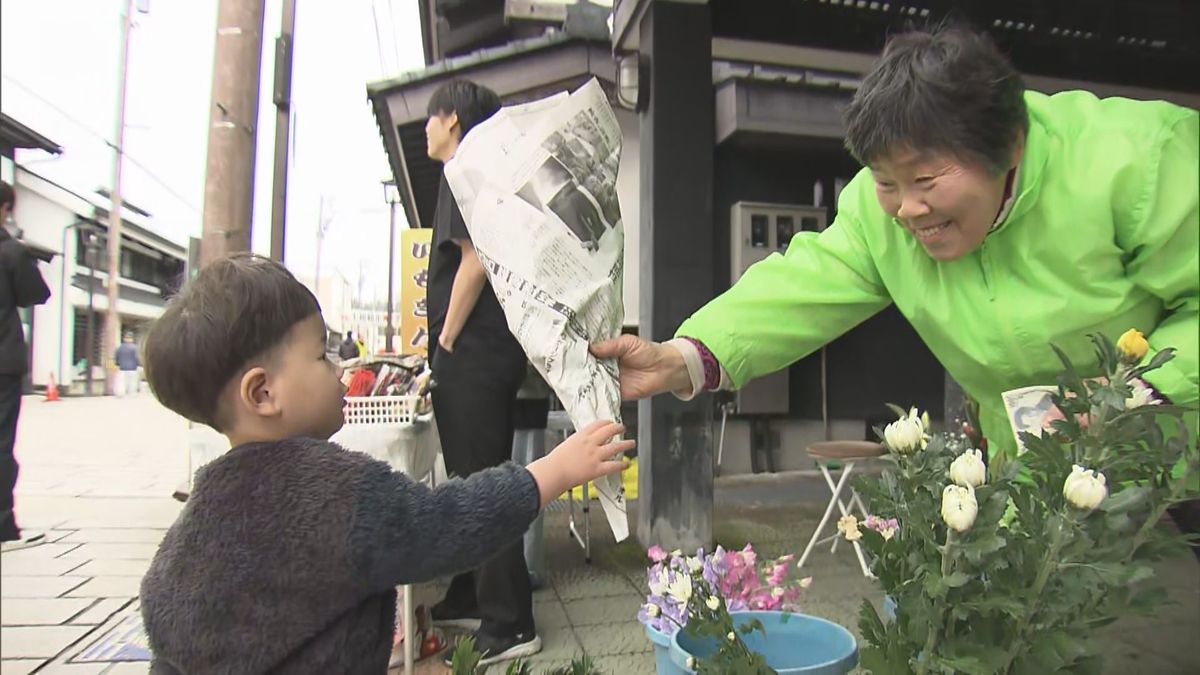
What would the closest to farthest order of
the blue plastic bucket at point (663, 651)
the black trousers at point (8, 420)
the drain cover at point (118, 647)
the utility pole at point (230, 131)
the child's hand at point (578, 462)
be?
the child's hand at point (578, 462) → the blue plastic bucket at point (663, 651) → the drain cover at point (118, 647) → the utility pole at point (230, 131) → the black trousers at point (8, 420)

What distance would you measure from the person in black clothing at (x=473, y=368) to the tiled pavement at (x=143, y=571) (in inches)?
9.4

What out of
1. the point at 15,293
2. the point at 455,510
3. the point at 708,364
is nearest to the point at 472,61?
the point at 15,293

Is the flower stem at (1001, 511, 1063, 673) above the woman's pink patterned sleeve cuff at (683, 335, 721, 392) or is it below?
below

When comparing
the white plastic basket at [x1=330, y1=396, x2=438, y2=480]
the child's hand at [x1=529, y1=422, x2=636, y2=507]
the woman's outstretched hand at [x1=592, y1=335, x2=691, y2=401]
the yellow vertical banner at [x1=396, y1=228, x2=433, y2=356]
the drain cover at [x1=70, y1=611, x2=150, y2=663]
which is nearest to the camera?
the child's hand at [x1=529, y1=422, x2=636, y2=507]

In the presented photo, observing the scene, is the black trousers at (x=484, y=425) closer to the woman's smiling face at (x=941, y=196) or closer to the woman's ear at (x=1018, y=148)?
the woman's smiling face at (x=941, y=196)

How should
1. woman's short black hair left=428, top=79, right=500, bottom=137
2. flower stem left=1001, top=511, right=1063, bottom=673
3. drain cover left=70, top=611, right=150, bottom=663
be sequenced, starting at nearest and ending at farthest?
→ 1. flower stem left=1001, top=511, right=1063, bottom=673
2. woman's short black hair left=428, top=79, right=500, bottom=137
3. drain cover left=70, top=611, right=150, bottom=663

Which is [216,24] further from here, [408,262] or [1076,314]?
[408,262]

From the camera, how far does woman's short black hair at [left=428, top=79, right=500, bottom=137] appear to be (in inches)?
99.4

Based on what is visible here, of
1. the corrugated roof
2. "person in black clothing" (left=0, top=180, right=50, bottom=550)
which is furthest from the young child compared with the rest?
the corrugated roof

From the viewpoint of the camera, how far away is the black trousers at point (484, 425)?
2609 mm

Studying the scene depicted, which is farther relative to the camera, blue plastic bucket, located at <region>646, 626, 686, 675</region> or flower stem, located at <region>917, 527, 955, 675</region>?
blue plastic bucket, located at <region>646, 626, 686, 675</region>

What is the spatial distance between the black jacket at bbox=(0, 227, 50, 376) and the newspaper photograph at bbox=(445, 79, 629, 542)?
A: 2.48 metres

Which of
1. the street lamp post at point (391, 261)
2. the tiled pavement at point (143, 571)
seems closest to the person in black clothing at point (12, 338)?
the tiled pavement at point (143, 571)

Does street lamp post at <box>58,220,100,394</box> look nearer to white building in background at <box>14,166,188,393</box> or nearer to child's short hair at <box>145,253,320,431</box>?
white building in background at <box>14,166,188,393</box>
